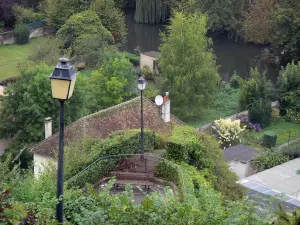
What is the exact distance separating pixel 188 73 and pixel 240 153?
7722 mm

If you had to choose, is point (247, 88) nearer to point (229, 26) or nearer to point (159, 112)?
point (159, 112)

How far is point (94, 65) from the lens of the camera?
4066cm

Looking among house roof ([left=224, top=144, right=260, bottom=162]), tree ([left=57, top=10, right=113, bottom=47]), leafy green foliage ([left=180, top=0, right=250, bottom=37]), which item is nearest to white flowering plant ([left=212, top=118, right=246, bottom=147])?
house roof ([left=224, top=144, right=260, bottom=162])

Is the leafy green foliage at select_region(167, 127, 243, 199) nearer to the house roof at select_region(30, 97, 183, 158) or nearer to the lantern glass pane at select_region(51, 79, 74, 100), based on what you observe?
the house roof at select_region(30, 97, 183, 158)

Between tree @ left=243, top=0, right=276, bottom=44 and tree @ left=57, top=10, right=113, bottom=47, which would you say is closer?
tree @ left=57, top=10, right=113, bottom=47

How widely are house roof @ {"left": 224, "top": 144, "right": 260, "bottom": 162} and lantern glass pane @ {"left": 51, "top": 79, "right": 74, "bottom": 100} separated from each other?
17.9 metres

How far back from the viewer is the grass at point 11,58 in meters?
40.3

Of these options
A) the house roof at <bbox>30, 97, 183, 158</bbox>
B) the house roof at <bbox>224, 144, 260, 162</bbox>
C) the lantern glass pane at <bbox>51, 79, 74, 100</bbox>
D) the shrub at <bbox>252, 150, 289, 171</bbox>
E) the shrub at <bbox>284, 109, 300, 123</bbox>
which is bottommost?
the shrub at <bbox>284, 109, 300, 123</bbox>

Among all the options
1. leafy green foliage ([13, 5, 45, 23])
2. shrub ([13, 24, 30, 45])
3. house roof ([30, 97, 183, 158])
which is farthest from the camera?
leafy green foliage ([13, 5, 45, 23])

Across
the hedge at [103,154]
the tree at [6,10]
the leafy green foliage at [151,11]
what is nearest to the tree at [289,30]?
the leafy green foliage at [151,11]

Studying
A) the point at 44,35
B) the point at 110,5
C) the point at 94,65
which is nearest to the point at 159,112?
the point at 94,65

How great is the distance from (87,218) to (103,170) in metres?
6.50

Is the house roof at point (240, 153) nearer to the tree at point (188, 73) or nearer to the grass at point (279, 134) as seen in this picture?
the grass at point (279, 134)

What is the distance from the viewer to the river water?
148 ft
